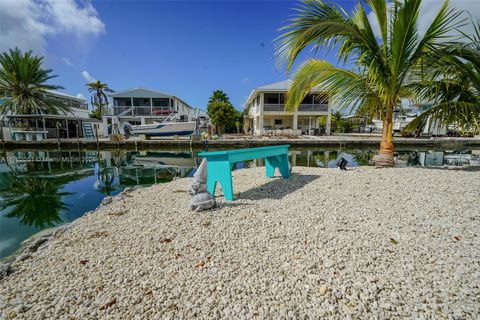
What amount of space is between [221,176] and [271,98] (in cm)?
2053

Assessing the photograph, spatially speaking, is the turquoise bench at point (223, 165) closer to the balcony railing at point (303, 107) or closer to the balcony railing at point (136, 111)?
the balcony railing at point (303, 107)

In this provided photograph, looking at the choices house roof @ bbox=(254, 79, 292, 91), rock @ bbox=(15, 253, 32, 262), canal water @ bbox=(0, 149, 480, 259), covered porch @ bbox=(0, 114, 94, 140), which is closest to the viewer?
rock @ bbox=(15, 253, 32, 262)

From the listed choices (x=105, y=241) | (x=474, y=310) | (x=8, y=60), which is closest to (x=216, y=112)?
(x=8, y=60)

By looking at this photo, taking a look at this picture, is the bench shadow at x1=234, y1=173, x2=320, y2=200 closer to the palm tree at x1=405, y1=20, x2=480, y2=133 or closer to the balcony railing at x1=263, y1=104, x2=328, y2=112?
the palm tree at x1=405, y1=20, x2=480, y2=133

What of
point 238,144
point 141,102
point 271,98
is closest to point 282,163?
point 238,144

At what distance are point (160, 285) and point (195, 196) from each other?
69.5 inches

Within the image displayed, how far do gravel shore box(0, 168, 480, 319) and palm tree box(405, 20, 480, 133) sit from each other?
192cm

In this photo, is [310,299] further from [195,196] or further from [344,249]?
[195,196]

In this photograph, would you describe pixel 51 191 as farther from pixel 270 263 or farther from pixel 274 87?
pixel 274 87

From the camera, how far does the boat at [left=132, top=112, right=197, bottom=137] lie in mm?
19078

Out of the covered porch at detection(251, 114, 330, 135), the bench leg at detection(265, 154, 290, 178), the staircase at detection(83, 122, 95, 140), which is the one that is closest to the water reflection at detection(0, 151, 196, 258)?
the bench leg at detection(265, 154, 290, 178)

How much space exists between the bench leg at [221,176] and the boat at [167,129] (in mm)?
16098

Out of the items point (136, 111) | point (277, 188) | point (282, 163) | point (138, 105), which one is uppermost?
point (138, 105)

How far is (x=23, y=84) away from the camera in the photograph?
20.5 meters
